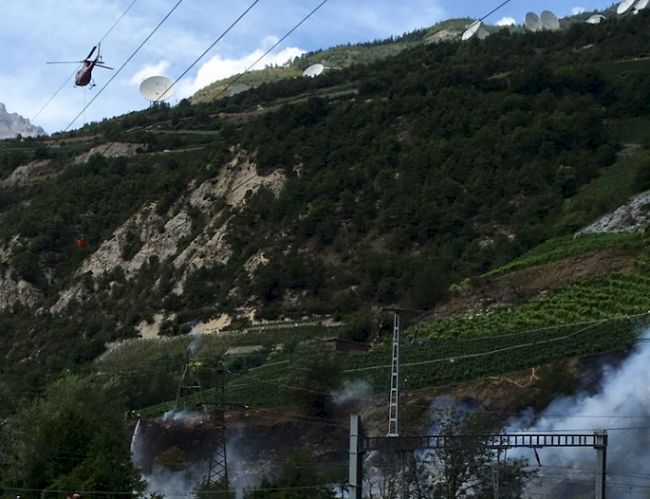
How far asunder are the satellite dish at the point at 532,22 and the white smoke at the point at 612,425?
280 ft

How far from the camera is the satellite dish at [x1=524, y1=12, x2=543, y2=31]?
138875 mm

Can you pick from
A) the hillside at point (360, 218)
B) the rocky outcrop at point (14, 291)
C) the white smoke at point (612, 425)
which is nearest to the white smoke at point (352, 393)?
the hillside at point (360, 218)

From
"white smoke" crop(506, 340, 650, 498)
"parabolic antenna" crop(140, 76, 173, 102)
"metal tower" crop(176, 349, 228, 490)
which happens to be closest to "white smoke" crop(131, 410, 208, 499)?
"metal tower" crop(176, 349, 228, 490)

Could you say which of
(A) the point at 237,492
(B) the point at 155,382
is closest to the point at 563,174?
(B) the point at 155,382

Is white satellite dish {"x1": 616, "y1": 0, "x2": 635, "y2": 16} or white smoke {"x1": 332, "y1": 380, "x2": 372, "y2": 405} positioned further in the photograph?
white satellite dish {"x1": 616, "y1": 0, "x2": 635, "y2": 16}

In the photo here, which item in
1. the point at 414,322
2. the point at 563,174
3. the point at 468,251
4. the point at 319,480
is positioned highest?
the point at 563,174

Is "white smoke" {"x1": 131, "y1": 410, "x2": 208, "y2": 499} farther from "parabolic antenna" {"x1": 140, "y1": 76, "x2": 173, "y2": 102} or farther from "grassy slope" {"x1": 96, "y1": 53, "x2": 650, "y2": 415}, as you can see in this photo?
"parabolic antenna" {"x1": 140, "y1": 76, "x2": 173, "y2": 102}

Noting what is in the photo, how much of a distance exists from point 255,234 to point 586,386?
1519 inches

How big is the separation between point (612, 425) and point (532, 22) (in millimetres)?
→ 89918

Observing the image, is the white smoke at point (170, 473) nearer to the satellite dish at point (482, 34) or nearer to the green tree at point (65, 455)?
the green tree at point (65, 455)

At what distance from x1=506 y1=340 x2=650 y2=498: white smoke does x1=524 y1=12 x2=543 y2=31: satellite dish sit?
85486 mm

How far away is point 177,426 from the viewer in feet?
215

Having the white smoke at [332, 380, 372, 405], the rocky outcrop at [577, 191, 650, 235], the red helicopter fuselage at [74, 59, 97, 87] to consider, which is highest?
the rocky outcrop at [577, 191, 650, 235]

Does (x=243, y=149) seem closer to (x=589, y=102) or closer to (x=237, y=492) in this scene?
(x=589, y=102)
